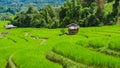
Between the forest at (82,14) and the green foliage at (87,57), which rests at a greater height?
the green foliage at (87,57)

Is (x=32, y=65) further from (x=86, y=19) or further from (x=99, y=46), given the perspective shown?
(x=86, y=19)

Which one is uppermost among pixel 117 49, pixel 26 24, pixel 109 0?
pixel 117 49

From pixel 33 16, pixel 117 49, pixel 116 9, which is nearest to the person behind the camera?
pixel 117 49

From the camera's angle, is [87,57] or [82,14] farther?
[82,14]

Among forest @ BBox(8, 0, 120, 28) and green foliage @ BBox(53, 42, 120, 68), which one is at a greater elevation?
green foliage @ BBox(53, 42, 120, 68)

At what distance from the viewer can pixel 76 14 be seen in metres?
74.1

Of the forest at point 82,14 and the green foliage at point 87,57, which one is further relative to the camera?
the forest at point 82,14

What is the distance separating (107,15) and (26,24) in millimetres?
39593

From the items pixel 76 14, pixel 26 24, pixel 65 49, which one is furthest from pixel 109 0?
pixel 65 49

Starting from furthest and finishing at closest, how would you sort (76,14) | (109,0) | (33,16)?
(33,16) → (109,0) → (76,14)

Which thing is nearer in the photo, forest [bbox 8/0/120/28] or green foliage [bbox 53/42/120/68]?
green foliage [bbox 53/42/120/68]

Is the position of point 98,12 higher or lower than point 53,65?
lower

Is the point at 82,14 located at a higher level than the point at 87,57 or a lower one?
lower

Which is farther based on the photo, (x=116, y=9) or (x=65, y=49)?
(x=116, y=9)
